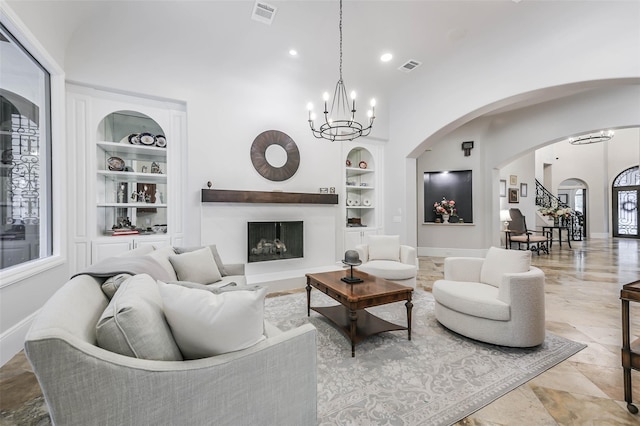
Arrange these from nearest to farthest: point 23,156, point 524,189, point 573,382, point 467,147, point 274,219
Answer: point 573,382 < point 23,156 < point 274,219 < point 467,147 < point 524,189

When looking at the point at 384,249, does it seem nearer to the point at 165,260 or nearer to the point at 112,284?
the point at 165,260

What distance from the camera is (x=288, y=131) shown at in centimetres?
495

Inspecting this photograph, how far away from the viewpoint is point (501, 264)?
2.79m

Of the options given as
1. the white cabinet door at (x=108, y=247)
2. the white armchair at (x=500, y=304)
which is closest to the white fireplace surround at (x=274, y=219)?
the white cabinet door at (x=108, y=247)

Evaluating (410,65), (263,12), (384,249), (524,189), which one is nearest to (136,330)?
(384,249)

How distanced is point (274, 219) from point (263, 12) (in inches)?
113

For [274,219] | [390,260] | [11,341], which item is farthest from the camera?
[274,219]

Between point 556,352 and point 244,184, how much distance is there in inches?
165

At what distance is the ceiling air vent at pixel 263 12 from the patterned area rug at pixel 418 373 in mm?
3693

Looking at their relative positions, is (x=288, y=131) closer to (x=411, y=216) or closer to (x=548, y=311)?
(x=411, y=216)

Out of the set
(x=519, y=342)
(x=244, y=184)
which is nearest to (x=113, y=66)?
(x=244, y=184)

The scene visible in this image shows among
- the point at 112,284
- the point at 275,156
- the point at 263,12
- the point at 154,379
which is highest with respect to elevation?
the point at 263,12

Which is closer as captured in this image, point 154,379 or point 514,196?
point 154,379

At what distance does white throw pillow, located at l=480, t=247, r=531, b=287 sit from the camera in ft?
8.55
